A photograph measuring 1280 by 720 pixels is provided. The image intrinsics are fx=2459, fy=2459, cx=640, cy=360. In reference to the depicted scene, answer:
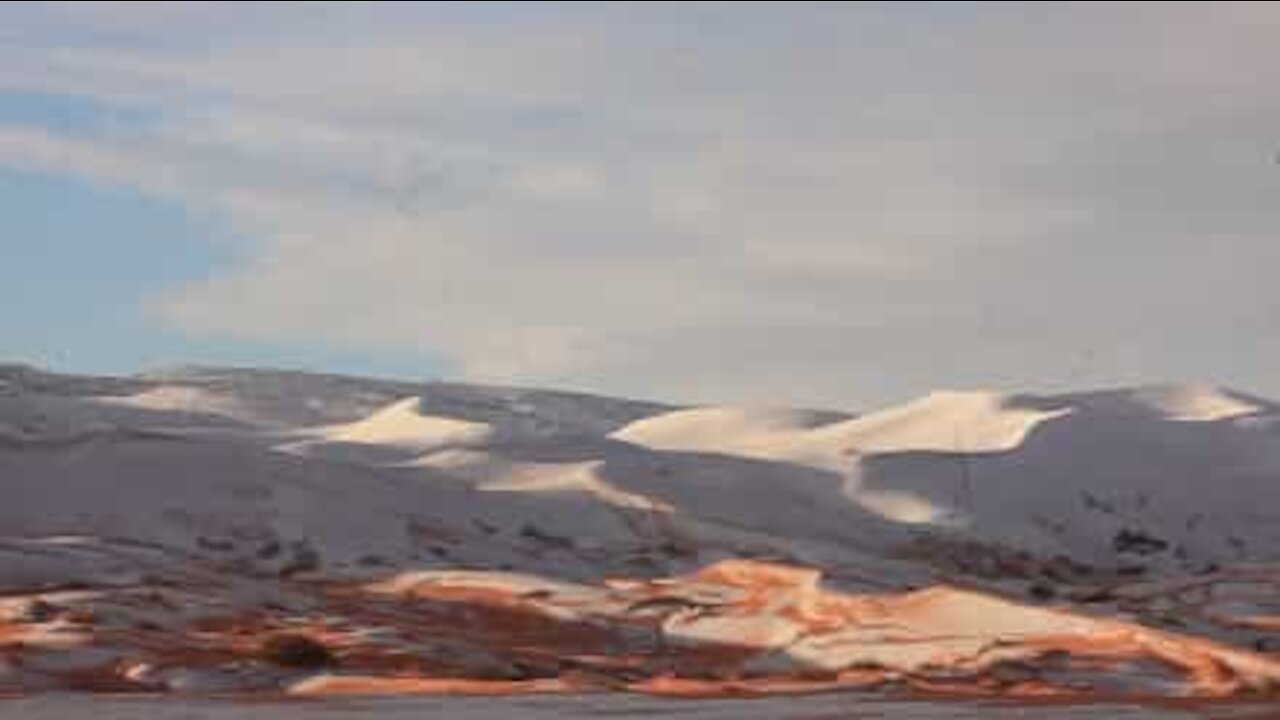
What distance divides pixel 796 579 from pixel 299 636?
2168 centimetres

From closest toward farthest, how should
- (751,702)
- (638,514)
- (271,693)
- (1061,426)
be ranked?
(751,702)
(271,693)
(638,514)
(1061,426)

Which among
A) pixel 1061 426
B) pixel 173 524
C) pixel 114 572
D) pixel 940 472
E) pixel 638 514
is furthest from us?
pixel 1061 426

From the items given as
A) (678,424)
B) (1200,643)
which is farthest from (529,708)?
(678,424)

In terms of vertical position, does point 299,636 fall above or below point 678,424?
below

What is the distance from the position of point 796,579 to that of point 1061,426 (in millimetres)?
57537

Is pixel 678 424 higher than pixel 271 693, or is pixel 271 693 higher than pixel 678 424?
pixel 678 424

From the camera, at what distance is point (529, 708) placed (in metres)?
30.6

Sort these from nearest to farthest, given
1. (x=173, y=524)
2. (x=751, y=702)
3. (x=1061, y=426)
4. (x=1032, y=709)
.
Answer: (x=1032, y=709), (x=751, y=702), (x=173, y=524), (x=1061, y=426)

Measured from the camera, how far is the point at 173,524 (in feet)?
245

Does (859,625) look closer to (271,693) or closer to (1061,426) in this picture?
(271,693)

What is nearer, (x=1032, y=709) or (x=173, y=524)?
(x=1032, y=709)

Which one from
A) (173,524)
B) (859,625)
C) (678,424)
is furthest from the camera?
(678,424)

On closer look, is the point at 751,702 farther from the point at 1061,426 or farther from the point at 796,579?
the point at 1061,426

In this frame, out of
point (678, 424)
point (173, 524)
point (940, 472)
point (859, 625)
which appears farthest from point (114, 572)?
point (678, 424)
